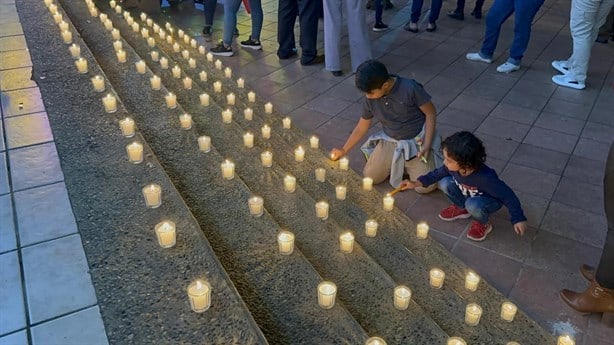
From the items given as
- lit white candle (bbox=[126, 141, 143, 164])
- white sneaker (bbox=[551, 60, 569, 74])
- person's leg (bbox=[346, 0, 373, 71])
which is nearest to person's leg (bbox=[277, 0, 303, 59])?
person's leg (bbox=[346, 0, 373, 71])

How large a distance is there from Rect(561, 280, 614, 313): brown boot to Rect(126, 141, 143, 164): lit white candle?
207cm

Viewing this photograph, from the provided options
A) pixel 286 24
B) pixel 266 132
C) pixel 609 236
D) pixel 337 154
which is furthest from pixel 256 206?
pixel 286 24

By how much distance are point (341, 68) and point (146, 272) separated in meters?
3.77

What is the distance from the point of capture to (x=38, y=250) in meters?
1.89

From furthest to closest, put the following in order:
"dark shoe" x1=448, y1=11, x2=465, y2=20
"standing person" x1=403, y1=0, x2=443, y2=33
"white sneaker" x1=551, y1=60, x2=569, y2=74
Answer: "dark shoe" x1=448, y1=11, x2=465, y2=20
"standing person" x1=403, y1=0, x2=443, y2=33
"white sneaker" x1=551, y1=60, x2=569, y2=74

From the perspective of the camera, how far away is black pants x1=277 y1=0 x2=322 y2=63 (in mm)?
5121

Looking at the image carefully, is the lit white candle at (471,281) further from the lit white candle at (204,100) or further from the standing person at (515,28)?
the standing person at (515,28)

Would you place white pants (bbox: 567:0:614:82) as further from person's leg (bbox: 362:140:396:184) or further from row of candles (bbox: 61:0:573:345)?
row of candles (bbox: 61:0:573:345)

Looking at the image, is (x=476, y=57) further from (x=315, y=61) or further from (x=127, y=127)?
(x=127, y=127)

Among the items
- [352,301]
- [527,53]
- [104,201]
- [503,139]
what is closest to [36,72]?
[104,201]

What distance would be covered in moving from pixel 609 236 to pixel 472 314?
652mm

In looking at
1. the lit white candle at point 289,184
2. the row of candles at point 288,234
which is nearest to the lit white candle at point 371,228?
the row of candles at point 288,234

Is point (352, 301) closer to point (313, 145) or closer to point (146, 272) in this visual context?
point (146, 272)

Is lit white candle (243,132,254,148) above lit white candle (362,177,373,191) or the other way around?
above
